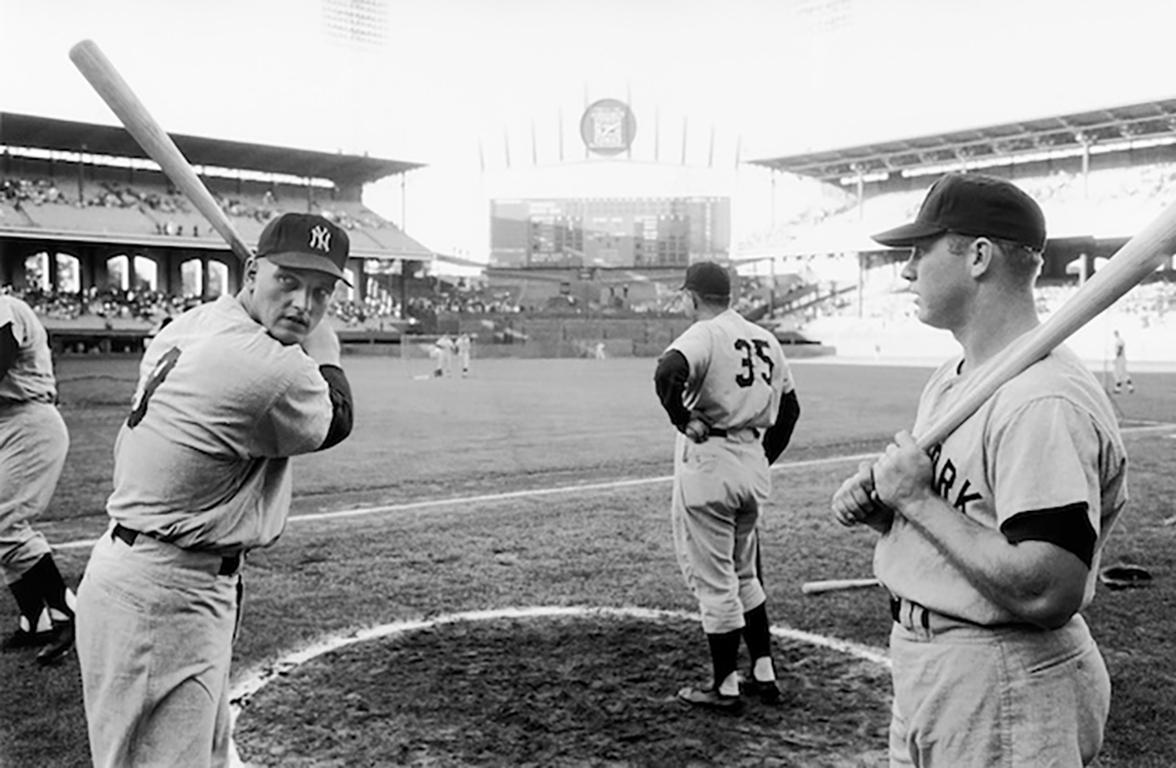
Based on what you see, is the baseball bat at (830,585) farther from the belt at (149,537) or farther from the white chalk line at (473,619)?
the belt at (149,537)

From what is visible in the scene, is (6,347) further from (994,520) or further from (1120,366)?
(1120,366)

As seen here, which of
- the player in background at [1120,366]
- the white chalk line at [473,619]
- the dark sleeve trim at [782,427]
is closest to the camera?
the white chalk line at [473,619]

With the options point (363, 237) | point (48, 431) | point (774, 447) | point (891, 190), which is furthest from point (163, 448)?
point (891, 190)

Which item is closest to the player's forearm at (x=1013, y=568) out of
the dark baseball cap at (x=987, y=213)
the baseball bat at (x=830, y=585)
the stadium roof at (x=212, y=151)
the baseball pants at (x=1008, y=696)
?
the baseball pants at (x=1008, y=696)

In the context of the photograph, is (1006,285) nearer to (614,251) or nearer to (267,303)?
(267,303)

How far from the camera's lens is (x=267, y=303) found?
2.96 m

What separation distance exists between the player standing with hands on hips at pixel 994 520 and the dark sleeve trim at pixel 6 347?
4143mm

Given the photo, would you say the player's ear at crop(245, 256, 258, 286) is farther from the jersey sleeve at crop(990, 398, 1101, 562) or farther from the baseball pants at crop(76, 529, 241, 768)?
the jersey sleeve at crop(990, 398, 1101, 562)

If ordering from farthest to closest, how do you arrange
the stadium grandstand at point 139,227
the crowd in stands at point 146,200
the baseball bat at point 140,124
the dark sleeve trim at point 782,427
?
the crowd in stands at point 146,200, the stadium grandstand at point 139,227, the dark sleeve trim at point 782,427, the baseball bat at point 140,124

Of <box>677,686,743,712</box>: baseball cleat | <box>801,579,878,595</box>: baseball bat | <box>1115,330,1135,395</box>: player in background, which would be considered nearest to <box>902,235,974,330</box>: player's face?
<box>677,686,743,712</box>: baseball cleat

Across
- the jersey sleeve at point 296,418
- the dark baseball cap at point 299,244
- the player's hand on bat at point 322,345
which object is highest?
the dark baseball cap at point 299,244

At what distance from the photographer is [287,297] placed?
294cm

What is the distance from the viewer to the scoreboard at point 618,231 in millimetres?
67500

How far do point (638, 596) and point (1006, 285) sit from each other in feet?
13.7
